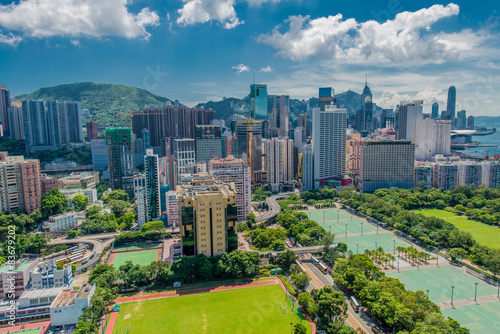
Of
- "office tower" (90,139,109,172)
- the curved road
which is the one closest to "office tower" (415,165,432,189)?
the curved road

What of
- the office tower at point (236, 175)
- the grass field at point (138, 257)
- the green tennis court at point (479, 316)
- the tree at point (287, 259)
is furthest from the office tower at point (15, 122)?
the green tennis court at point (479, 316)

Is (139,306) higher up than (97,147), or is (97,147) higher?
(97,147)

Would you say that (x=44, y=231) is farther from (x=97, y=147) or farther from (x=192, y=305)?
(x=97, y=147)

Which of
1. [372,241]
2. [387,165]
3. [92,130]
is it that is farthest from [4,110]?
[387,165]

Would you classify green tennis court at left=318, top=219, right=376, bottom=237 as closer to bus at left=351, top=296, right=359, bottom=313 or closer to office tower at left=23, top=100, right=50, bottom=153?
bus at left=351, top=296, right=359, bottom=313

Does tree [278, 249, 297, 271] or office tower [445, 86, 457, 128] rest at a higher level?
office tower [445, 86, 457, 128]

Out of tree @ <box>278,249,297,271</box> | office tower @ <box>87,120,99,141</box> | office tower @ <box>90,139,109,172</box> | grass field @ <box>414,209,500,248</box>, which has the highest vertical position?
office tower @ <box>87,120,99,141</box>

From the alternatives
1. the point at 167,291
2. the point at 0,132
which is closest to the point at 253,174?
the point at 167,291
